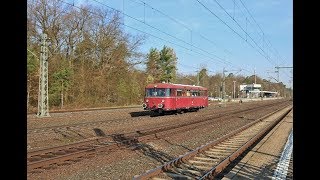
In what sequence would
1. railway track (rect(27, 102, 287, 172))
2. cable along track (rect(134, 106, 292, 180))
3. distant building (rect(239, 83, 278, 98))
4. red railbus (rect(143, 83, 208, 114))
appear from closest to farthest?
1. cable along track (rect(134, 106, 292, 180))
2. railway track (rect(27, 102, 287, 172))
3. red railbus (rect(143, 83, 208, 114))
4. distant building (rect(239, 83, 278, 98))

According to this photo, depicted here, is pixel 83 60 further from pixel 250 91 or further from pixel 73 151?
pixel 250 91

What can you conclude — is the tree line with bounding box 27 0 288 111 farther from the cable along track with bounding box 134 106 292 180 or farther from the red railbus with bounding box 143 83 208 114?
the cable along track with bounding box 134 106 292 180

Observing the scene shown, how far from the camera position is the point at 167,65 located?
78688mm

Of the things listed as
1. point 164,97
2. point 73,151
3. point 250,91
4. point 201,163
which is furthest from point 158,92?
point 250,91

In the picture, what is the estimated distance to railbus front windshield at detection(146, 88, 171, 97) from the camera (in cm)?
3091

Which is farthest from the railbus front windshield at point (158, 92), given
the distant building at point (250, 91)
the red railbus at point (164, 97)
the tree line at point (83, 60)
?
the distant building at point (250, 91)

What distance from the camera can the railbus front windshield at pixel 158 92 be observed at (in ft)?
101

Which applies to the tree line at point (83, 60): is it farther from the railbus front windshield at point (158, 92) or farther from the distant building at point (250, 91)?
the distant building at point (250, 91)

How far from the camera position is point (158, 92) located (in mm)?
31359

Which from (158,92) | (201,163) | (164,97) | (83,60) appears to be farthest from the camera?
(83,60)

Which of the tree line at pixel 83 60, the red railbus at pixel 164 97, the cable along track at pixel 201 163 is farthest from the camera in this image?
the tree line at pixel 83 60

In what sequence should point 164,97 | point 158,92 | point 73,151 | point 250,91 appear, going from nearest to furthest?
point 73,151 → point 164,97 → point 158,92 → point 250,91

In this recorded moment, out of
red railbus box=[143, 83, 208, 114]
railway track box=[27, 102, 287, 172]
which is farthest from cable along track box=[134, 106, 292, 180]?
red railbus box=[143, 83, 208, 114]

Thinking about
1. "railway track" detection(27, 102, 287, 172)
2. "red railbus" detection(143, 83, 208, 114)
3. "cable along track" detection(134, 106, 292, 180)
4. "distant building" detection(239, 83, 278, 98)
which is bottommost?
"cable along track" detection(134, 106, 292, 180)
